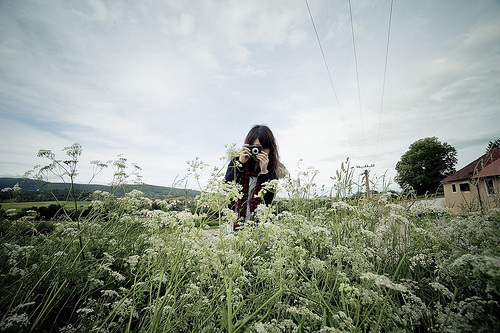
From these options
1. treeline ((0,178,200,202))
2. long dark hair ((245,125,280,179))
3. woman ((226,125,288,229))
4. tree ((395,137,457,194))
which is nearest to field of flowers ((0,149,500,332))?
treeline ((0,178,200,202))

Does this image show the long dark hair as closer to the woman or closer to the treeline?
the woman

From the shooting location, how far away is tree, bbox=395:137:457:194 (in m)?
32.8

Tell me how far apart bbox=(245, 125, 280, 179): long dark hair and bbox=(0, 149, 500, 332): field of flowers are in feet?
7.76

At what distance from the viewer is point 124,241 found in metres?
2.66

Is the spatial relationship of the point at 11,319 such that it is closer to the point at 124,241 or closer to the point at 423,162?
the point at 124,241

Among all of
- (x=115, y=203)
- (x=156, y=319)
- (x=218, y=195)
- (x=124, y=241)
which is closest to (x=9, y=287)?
(x=124, y=241)

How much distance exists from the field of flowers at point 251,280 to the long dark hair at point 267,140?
2.36 metres

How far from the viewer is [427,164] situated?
33688 mm

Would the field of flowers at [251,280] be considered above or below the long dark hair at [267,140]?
below

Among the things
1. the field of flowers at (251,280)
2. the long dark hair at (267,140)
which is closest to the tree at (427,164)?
the long dark hair at (267,140)

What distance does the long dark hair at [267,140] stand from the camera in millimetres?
4574

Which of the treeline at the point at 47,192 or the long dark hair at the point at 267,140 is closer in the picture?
the treeline at the point at 47,192

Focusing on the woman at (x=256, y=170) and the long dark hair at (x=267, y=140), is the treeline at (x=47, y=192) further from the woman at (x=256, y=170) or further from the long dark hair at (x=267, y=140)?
the long dark hair at (x=267, y=140)

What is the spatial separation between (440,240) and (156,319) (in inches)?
98.6
